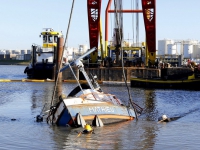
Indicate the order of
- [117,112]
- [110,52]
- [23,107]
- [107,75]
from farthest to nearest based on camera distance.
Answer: [110,52]
[107,75]
[23,107]
[117,112]

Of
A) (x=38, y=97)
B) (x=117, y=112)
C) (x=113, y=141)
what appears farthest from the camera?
(x=38, y=97)

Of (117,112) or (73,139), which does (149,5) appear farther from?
(73,139)

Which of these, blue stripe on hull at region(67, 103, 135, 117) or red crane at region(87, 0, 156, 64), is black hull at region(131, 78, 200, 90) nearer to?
red crane at region(87, 0, 156, 64)

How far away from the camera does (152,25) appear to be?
47.6 meters

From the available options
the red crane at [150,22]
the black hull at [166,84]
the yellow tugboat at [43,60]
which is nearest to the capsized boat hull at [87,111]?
the black hull at [166,84]

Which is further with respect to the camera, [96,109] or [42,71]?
[42,71]

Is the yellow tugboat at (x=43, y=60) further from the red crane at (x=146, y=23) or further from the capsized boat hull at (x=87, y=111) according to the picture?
the capsized boat hull at (x=87, y=111)

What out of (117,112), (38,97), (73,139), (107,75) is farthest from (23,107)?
(107,75)

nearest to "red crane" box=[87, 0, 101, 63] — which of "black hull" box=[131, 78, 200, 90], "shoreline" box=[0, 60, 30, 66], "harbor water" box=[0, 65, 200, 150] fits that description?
"black hull" box=[131, 78, 200, 90]

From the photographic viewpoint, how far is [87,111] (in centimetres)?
1731

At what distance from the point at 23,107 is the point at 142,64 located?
1065 inches

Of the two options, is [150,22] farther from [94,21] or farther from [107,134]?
[107,134]

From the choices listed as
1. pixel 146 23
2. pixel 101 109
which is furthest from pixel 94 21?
pixel 101 109

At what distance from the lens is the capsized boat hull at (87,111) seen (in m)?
17.1
